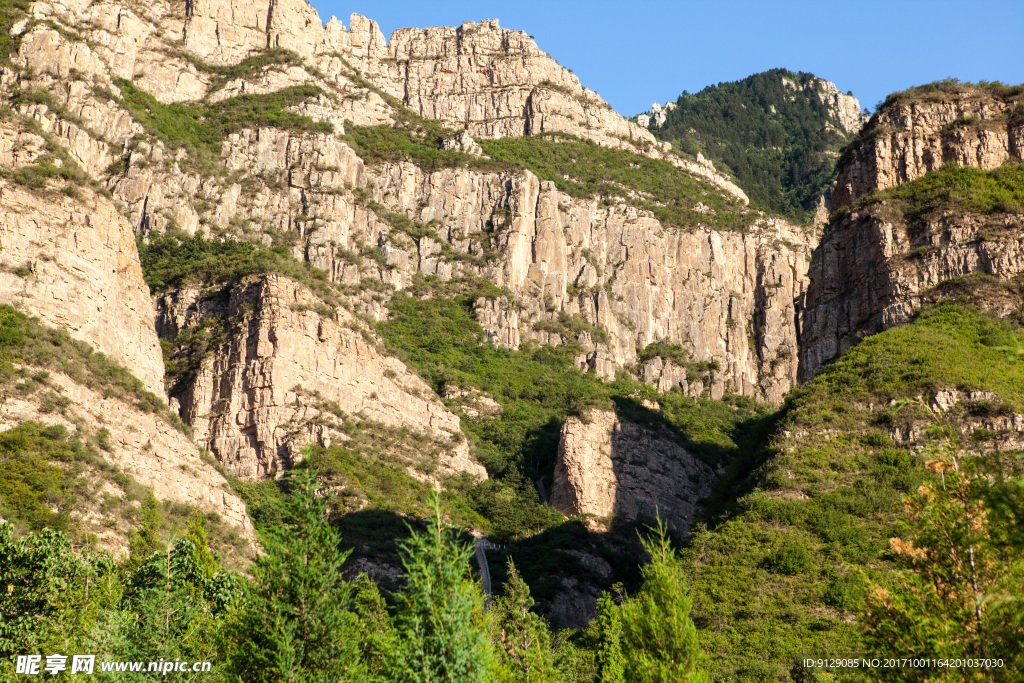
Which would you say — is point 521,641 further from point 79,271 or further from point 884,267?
point 79,271

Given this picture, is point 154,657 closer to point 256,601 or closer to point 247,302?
point 256,601

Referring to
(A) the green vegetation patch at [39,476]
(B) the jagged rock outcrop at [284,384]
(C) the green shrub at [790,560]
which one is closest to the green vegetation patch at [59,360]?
(A) the green vegetation patch at [39,476]

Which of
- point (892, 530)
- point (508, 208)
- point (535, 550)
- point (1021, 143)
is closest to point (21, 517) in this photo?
point (535, 550)

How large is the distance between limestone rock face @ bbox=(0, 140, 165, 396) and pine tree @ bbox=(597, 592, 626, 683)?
1480 inches

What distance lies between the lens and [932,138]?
2660 inches

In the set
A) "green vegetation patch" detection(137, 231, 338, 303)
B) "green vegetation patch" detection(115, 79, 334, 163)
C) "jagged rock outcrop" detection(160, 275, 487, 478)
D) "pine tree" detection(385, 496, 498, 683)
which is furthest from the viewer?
"green vegetation patch" detection(115, 79, 334, 163)

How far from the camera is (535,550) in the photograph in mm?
66250

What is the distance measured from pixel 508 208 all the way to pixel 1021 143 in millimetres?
59801

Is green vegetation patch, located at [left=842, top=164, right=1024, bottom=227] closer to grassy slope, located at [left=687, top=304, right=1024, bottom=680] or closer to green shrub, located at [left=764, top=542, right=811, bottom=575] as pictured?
grassy slope, located at [left=687, top=304, right=1024, bottom=680]

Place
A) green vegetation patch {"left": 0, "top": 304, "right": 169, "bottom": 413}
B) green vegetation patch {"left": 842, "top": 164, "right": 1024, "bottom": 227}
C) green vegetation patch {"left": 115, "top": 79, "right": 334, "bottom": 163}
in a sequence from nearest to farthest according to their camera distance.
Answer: green vegetation patch {"left": 0, "top": 304, "right": 169, "bottom": 413}
green vegetation patch {"left": 842, "top": 164, "right": 1024, "bottom": 227}
green vegetation patch {"left": 115, "top": 79, "right": 334, "bottom": 163}

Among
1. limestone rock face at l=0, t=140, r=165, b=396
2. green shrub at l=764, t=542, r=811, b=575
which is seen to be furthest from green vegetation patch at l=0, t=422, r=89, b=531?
green shrub at l=764, t=542, r=811, b=575

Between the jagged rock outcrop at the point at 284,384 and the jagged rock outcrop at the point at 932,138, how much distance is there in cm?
3693

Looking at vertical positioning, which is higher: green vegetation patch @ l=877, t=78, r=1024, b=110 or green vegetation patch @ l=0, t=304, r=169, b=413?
green vegetation patch @ l=877, t=78, r=1024, b=110

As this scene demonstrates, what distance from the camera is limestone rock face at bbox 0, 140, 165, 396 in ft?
193
